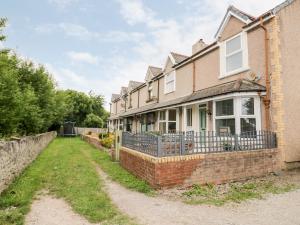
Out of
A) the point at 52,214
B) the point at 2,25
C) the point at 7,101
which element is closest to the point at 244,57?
the point at 52,214

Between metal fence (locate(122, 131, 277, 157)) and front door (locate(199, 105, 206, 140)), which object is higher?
front door (locate(199, 105, 206, 140))

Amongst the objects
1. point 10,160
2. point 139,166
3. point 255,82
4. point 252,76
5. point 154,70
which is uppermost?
point 154,70

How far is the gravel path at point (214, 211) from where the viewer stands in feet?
15.6

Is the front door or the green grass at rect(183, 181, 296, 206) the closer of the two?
the green grass at rect(183, 181, 296, 206)

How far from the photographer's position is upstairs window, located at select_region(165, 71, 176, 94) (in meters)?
17.8

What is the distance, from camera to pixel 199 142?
781 cm

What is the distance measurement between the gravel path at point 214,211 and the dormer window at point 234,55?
641 cm

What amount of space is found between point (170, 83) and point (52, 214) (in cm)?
1455

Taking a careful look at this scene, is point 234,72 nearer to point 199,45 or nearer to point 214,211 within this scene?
point 199,45

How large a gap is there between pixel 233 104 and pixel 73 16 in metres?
11.2

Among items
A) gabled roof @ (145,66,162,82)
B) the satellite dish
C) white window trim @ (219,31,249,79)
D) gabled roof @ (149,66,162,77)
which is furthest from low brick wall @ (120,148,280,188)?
gabled roof @ (149,66,162,77)

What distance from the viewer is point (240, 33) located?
11094mm

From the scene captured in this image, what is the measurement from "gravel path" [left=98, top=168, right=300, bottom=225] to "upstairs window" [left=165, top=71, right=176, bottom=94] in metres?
12.4

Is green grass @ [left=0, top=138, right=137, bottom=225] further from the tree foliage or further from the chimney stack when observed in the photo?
the chimney stack
